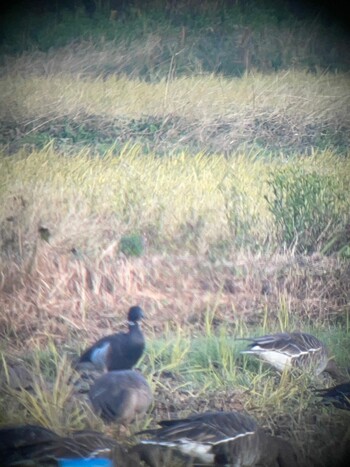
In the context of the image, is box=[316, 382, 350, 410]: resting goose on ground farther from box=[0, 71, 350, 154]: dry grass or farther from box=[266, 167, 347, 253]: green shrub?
box=[0, 71, 350, 154]: dry grass

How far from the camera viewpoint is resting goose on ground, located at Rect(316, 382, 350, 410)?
3889mm

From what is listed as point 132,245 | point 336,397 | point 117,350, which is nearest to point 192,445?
point 117,350

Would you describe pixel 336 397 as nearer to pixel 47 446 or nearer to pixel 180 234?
pixel 180 234

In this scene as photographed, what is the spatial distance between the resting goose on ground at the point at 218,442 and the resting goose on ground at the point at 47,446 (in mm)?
119

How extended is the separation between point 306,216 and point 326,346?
525 millimetres

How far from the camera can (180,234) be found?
3.87 m

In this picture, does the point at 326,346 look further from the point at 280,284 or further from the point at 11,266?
the point at 11,266

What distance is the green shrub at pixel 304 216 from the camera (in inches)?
155

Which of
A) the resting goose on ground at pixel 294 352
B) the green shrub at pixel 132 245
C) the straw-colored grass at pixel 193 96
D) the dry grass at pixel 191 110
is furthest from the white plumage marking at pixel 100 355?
the straw-colored grass at pixel 193 96

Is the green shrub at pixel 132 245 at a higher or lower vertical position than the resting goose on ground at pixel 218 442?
higher

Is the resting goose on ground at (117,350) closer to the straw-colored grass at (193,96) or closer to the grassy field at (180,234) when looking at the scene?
the grassy field at (180,234)

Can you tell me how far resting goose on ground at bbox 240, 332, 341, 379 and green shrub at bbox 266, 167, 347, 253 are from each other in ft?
1.17

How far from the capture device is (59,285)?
3.79 metres

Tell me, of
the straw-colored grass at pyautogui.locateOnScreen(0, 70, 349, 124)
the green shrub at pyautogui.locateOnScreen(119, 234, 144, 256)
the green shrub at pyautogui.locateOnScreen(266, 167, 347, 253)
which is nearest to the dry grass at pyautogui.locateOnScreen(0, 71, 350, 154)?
the straw-colored grass at pyautogui.locateOnScreen(0, 70, 349, 124)
